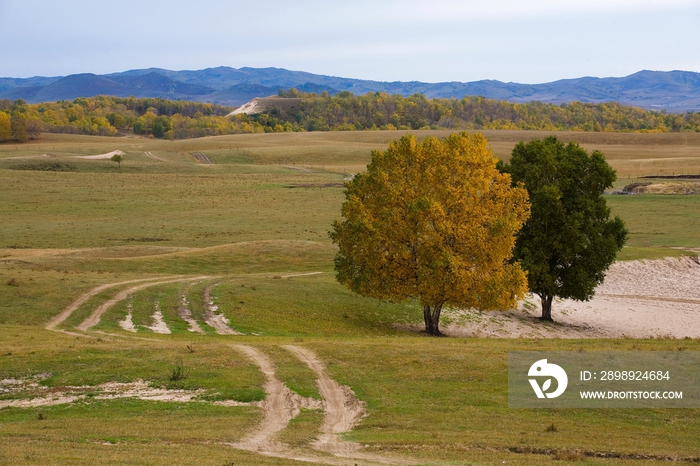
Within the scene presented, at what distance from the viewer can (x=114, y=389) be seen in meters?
22.1

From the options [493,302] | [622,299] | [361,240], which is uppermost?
[361,240]

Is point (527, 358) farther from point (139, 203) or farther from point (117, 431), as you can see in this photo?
point (139, 203)

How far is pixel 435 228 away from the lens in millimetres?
36656

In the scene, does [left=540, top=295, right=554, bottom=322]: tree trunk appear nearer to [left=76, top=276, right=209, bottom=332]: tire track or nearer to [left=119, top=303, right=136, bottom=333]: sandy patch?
[left=76, top=276, right=209, bottom=332]: tire track

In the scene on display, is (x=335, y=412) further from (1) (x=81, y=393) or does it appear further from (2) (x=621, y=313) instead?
(2) (x=621, y=313)

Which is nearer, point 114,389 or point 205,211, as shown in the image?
point 114,389

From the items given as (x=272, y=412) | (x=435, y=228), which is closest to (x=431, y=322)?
(x=435, y=228)

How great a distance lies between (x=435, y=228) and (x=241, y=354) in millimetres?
13863

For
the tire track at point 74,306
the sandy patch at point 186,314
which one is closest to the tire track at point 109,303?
the tire track at point 74,306

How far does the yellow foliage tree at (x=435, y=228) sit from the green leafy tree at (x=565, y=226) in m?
5.31

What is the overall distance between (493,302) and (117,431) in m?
21.2

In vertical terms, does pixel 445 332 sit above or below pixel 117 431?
below

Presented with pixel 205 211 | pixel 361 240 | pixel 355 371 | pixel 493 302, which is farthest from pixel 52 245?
pixel 355 371

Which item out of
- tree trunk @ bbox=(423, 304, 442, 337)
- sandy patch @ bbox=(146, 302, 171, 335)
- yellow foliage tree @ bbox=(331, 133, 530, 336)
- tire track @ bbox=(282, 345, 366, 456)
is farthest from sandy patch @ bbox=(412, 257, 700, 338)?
tire track @ bbox=(282, 345, 366, 456)
